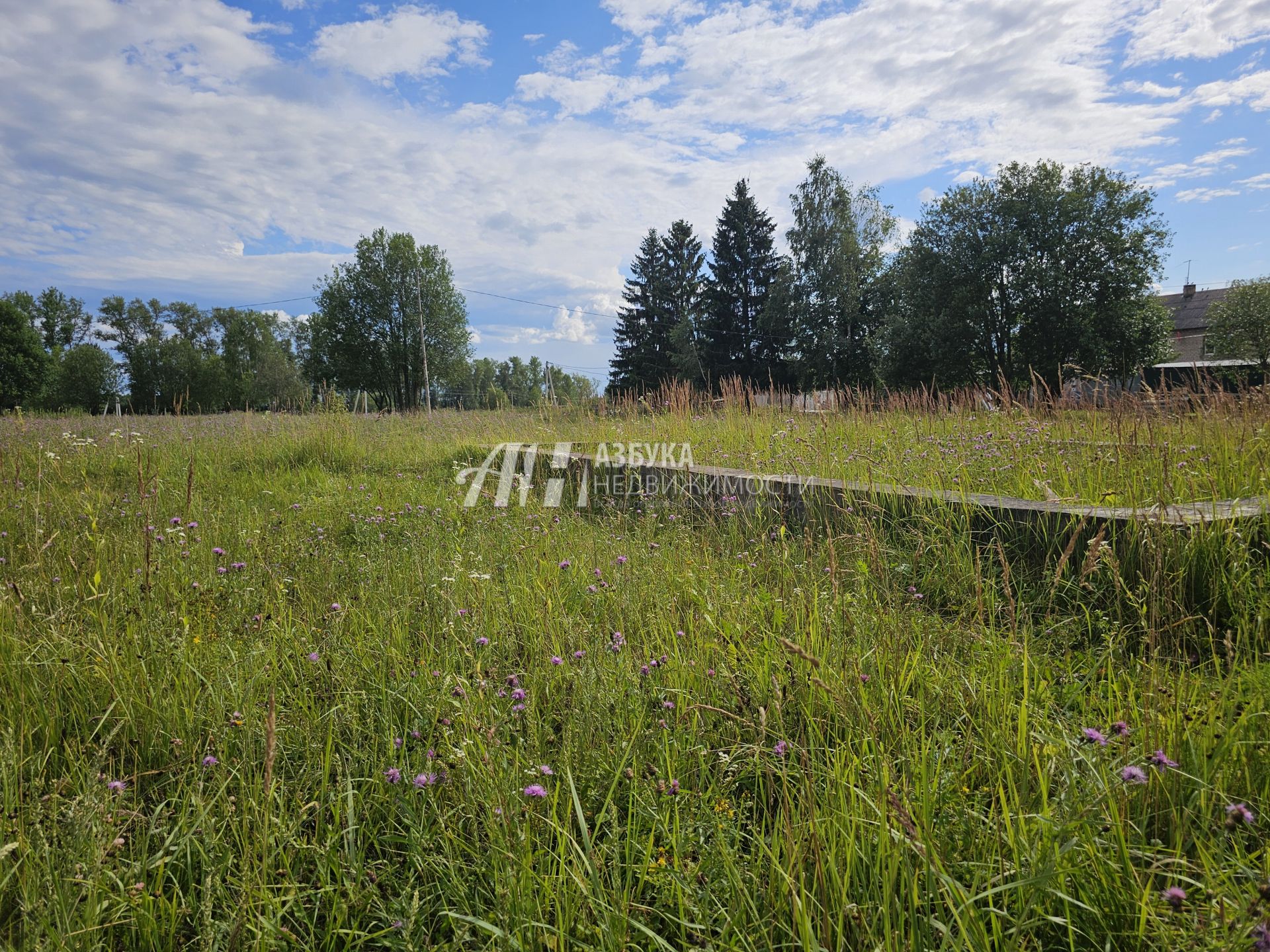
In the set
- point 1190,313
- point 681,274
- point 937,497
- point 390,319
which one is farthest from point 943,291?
point 1190,313

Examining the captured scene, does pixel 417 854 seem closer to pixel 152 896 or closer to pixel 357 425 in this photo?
pixel 152 896

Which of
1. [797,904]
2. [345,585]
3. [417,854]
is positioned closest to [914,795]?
[797,904]

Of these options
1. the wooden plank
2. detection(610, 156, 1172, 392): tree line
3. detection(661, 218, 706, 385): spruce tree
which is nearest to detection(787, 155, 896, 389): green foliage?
detection(610, 156, 1172, 392): tree line

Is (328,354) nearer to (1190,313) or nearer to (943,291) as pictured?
(943,291)

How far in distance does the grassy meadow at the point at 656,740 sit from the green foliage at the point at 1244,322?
41291 millimetres

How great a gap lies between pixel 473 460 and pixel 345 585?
456cm

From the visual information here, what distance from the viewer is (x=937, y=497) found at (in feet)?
10.3

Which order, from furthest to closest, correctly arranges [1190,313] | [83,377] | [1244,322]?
1. [83,377]
2. [1190,313]
3. [1244,322]

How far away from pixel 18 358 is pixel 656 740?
6302cm

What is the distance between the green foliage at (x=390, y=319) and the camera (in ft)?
143

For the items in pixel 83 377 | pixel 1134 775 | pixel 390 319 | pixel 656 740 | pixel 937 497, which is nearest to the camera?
pixel 1134 775

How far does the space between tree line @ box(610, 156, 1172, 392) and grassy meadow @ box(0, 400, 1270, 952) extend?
15519mm

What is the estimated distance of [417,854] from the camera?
1.28 metres

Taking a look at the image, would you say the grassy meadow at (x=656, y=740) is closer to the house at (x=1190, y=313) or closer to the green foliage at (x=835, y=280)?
the green foliage at (x=835, y=280)
